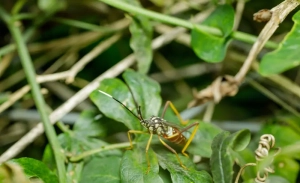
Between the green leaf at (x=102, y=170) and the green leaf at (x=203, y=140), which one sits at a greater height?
the green leaf at (x=203, y=140)

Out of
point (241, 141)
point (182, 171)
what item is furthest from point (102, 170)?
point (241, 141)

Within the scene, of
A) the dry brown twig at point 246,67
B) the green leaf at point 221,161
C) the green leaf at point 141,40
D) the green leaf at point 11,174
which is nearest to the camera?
the green leaf at point 11,174

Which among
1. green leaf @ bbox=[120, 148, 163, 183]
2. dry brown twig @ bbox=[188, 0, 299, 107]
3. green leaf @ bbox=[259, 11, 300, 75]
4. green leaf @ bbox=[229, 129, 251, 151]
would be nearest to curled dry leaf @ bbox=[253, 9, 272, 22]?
dry brown twig @ bbox=[188, 0, 299, 107]

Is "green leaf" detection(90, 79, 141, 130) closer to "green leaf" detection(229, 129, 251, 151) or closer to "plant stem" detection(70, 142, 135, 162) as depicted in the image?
"plant stem" detection(70, 142, 135, 162)

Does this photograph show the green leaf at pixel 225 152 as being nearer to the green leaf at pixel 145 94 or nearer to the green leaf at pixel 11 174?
the green leaf at pixel 145 94

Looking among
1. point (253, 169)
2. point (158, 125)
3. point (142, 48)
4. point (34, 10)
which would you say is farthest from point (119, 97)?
point (34, 10)

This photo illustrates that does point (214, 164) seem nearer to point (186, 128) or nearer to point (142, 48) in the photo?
point (186, 128)

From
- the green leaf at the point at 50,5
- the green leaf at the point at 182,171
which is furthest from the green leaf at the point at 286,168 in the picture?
the green leaf at the point at 50,5
